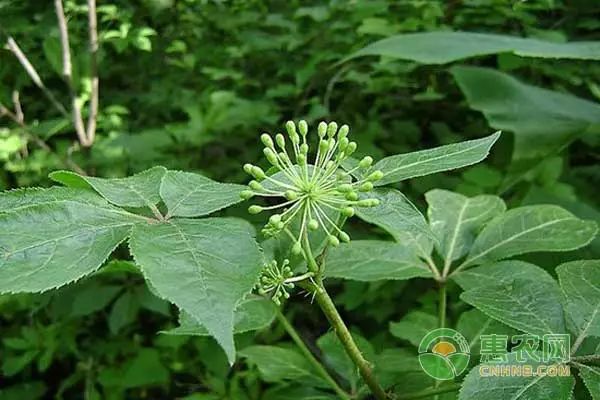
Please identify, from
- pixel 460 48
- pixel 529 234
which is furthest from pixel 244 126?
pixel 529 234

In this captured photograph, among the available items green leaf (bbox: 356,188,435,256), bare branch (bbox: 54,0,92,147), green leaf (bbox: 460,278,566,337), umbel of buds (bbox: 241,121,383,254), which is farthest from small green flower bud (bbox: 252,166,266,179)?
bare branch (bbox: 54,0,92,147)

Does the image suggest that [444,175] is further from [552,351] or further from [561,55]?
[552,351]

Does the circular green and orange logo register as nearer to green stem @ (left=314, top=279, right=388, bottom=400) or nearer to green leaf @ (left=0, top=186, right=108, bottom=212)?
green stem @ (left=314, top=279, right=388, bottom=400)

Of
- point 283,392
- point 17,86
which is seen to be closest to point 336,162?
point 283,392

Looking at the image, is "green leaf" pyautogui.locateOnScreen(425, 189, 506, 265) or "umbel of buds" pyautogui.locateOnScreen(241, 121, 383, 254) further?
"green leaf" pyautogui.locateOnScreen(425, 189, 506, 265)

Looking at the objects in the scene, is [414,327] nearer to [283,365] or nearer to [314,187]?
[283,365]

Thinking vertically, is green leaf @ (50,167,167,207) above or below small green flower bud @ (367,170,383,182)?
below

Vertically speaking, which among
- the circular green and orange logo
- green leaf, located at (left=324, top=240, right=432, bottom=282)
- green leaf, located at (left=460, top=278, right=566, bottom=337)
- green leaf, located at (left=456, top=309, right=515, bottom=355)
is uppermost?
green leaf, located at (left=460, top=278, right=566, bottom=337)
